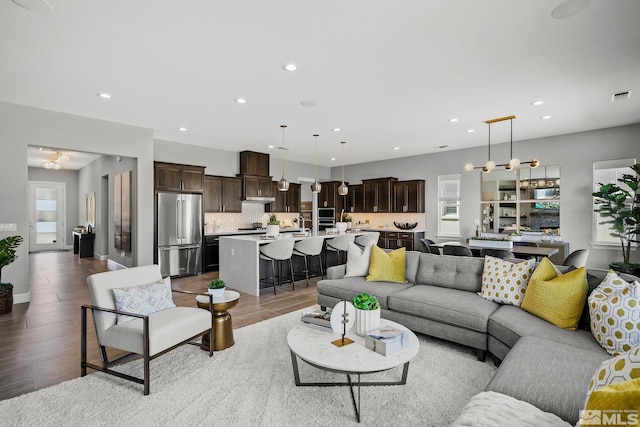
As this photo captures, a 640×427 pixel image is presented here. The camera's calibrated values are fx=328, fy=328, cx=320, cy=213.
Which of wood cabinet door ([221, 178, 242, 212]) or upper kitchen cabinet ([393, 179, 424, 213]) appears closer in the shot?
wood cabinet door ([221, 178, 242, 212])

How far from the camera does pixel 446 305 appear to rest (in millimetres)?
3123

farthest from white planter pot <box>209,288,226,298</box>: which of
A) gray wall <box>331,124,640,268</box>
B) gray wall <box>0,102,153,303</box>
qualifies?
gray wall <box>331,124,640,268</box>

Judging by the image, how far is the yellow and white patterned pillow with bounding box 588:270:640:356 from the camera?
208cm

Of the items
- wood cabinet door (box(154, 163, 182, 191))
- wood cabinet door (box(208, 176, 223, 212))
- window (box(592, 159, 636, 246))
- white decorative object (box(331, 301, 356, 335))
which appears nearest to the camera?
white decorative object (box(331, 301, 356, 335))

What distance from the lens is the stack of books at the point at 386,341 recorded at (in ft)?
7.25

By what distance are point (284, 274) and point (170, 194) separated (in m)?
2.84

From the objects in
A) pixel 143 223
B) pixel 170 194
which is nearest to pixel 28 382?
pixel 143 223

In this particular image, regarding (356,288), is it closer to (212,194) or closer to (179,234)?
(179,234)

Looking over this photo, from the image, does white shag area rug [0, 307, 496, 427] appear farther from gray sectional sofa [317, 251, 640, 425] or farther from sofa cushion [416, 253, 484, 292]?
sofa cushion [416, 253, 484, 292]

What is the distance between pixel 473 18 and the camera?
105 inches

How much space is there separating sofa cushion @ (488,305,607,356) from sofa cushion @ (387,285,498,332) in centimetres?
11

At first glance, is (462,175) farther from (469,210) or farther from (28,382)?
(28,382)

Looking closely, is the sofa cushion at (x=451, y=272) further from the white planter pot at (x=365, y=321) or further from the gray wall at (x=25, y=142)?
the gray wall at (x=25, y=142)

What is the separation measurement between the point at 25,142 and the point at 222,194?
374 centimetres
